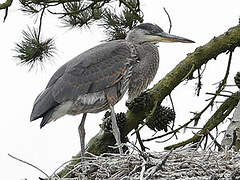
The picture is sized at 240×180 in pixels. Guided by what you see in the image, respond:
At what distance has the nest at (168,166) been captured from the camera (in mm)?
2896

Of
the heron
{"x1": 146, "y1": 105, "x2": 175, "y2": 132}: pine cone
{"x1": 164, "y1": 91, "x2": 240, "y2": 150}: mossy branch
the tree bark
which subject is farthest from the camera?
{"x1": 146, "y1": 105, "x2": 175, "y2": 132}: pine cone

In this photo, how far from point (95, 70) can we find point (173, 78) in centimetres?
45

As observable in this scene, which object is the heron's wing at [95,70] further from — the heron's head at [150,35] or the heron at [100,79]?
the heron's head at [150,35]

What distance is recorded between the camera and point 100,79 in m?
4.27

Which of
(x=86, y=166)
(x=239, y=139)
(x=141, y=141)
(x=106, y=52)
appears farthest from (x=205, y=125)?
(x=86, y=166)

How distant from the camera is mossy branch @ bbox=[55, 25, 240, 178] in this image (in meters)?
4.43

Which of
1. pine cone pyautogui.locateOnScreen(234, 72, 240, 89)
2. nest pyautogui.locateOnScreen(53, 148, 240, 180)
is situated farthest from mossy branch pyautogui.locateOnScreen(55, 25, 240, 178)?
nest pyautogui.locateOnScreen(53, 148, 240, 180)

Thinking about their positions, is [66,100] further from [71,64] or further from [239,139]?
[239,139]

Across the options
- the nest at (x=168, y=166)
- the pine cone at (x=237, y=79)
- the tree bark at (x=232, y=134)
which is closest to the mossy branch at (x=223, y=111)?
the pine cone at (x=237, y=79)

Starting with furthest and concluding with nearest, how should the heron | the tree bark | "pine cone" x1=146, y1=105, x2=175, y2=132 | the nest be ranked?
"pine cone" x1=146, y1=105, x2=175, y2=132, the heron, the tree bark, the nest

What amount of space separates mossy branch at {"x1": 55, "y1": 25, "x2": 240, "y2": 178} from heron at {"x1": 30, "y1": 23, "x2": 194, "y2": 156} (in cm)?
10

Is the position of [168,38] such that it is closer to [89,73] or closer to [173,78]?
[173,78]

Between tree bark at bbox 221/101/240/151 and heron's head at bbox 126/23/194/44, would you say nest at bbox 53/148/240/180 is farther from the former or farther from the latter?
heron's head at bbox 126/23/194/44

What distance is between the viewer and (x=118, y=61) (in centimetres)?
430
